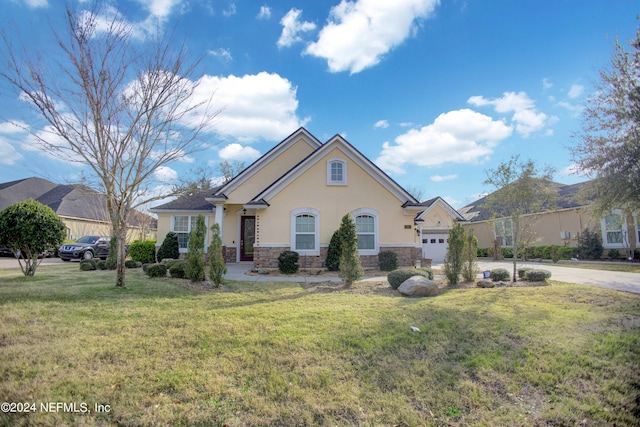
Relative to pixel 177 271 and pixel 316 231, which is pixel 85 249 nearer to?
pixel 177 271

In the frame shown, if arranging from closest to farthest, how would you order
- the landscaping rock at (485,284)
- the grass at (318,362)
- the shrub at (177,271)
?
the grass at (318,362) < the landscaping rock at (485,284) < the shrub at (177,271)

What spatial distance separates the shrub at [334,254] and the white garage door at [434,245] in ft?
39.8

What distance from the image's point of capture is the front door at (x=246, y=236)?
17.5m

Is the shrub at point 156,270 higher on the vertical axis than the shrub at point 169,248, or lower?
lower

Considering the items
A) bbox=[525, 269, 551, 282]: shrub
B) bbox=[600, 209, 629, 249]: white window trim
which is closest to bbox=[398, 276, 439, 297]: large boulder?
bbox=[525, 269, 551, 282]: shrub

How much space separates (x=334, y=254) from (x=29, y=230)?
10.3 metres

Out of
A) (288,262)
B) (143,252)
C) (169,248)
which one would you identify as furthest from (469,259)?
(143,252)

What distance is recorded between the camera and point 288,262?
42.3ft

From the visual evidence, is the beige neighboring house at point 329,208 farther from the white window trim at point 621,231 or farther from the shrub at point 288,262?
the white window trim at point 621,231

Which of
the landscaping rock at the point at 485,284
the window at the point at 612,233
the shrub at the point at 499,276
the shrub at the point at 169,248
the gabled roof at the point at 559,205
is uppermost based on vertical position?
the gabled roof at the point at 559,205

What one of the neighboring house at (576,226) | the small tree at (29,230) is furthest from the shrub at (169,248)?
the neighboring house at (576,226)

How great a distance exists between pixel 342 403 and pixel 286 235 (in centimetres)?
1074

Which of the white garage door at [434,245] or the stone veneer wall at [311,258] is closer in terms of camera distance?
the stone veneer wall at [311,258]

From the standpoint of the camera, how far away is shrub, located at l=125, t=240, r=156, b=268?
1705 centimetres
